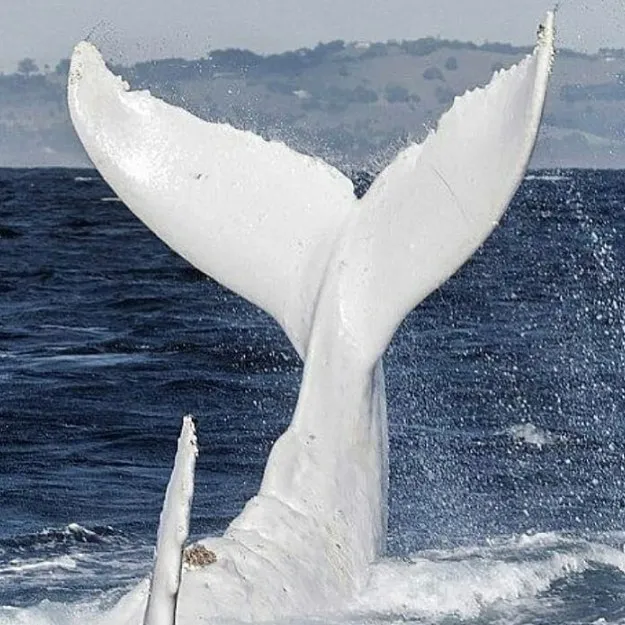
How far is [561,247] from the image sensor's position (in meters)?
38.8

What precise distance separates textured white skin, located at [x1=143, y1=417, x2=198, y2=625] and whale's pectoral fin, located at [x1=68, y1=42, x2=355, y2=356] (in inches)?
100

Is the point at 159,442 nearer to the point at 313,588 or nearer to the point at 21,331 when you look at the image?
the point at 313,588

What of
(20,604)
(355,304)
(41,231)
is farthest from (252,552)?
(41,231)

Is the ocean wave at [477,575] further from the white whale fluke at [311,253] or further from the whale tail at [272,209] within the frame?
the whale tail at [272,209]

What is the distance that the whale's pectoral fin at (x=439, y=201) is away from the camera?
6762 mm

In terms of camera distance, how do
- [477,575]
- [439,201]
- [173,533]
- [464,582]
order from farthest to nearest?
1. [477,575]
2. [464,582]
3. [439,201]
4. [173,533]

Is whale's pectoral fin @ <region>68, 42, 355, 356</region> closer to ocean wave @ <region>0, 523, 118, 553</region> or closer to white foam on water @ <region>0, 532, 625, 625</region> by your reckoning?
white foam on water @ <region>0, 532, 625, 625</region>

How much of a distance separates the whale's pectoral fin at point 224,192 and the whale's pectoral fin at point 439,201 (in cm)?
29

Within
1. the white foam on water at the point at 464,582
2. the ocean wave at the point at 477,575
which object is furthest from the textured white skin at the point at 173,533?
the ocean wave at the point at 477,575

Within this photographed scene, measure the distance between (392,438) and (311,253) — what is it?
589cm

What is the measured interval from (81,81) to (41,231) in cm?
4036

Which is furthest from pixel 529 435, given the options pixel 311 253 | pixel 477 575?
pixel 311 253

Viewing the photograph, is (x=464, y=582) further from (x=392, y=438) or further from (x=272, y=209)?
(x=392, y=438)

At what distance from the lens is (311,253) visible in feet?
26.9
